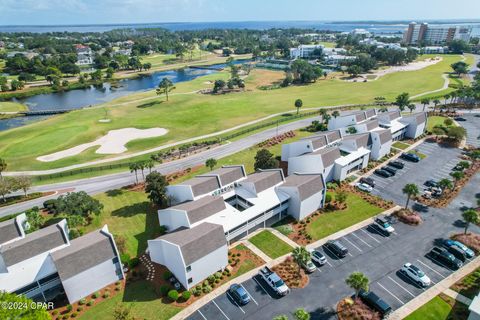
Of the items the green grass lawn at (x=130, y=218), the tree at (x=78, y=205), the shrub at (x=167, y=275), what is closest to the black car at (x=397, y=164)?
the green grass lawn at (x=130, y=218)

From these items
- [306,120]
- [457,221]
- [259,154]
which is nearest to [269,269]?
[259,154]

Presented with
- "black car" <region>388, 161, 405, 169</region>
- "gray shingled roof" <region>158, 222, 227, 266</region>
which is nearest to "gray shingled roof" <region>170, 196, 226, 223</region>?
"gray shingled roof" <region>158, 222, 227, 266</region>

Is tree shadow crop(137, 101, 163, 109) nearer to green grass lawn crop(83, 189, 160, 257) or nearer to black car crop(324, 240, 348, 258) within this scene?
green grass lawn crop(83, 189, 160, 257)

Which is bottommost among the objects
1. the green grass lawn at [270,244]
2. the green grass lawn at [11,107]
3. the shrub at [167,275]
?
the green grass lawn at [11,107]

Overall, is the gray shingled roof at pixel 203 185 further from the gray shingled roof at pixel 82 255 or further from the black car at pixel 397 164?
the black car at pixel 397 164

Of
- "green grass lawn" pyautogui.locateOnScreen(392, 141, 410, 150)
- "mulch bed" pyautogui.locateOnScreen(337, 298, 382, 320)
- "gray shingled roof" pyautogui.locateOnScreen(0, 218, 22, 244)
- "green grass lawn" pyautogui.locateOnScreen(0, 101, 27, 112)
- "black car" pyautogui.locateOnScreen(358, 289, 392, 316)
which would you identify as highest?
"gray shingled roof" pyautogui.locateOnScreen(0, 218, 22, 244)
